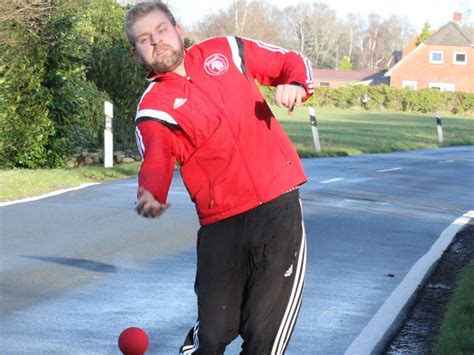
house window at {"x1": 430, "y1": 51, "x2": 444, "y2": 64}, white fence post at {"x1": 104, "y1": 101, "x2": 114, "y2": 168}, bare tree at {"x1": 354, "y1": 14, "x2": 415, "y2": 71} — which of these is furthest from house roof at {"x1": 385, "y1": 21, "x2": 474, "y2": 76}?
white fence post at {"x1": 104, "y1": 101, "x2": 114, "y2": 168}

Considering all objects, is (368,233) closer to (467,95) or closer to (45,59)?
(45,59)

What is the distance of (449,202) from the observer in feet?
49.4

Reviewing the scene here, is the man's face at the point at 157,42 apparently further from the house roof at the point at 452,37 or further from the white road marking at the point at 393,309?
the house roof at the point at 452,37

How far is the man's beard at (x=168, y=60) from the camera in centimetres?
416

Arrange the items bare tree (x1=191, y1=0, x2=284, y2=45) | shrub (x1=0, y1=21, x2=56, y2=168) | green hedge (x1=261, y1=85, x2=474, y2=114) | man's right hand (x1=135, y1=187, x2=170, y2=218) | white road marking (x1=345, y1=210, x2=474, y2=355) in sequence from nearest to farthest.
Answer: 1. man's right hand (x1=135, y1=187, x2=170, y2=218)
2. white road marking (x1=345, y1=210, x2=474, y2=355)
3. shrub (x1=0, y1=21, x2=56, y2=168)
4. green hedge (x1=261, y1=85, x2=474, y2=114)
5. bare tree (x1=191, y1=0, x2=284, y2=45)

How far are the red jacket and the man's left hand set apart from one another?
0.06 meters

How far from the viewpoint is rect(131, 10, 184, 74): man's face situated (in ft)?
13.6

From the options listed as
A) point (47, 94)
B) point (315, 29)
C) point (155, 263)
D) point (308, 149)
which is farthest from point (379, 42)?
point (155, 263)

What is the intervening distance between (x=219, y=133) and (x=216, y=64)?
0.32 meters

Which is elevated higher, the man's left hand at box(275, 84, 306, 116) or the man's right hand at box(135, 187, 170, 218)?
the man's left hand at box(275, 84, 306, 116)

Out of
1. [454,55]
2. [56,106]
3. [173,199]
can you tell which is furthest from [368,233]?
[454,55]

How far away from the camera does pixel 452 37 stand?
9012 cm

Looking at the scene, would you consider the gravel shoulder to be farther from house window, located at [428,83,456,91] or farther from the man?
house window, located at [428,83,456,91]

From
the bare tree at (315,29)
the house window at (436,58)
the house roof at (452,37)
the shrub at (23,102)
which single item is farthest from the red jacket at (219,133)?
the bare tree at (315,29)
